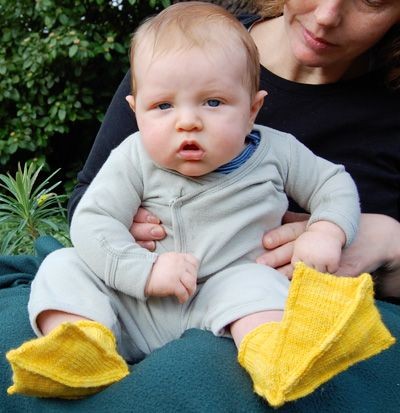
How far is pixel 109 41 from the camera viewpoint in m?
4.36

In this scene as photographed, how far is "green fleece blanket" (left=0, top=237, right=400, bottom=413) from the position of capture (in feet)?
4.37

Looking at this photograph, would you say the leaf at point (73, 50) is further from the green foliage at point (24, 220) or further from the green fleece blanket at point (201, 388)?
the green fleece blanket at point (201, 388)

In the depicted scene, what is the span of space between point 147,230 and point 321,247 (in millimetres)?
391

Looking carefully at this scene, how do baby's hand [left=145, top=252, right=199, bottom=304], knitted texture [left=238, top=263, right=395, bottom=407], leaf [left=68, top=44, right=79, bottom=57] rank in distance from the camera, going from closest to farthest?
1. knitted texture [left=238, top=263, right=395, bottom=407]
2. baby's hand [left=145, top=252, right=199, bottom=304]
3. leaf [left=68, top=44, right=79, bottom=57]

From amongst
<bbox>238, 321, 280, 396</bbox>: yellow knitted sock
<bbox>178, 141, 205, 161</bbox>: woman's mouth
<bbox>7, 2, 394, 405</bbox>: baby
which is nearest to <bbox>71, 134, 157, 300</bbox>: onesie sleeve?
<bbox>7, 2, 394, 405</bbox>: baby

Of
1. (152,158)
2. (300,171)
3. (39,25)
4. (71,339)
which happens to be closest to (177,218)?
(152,158)

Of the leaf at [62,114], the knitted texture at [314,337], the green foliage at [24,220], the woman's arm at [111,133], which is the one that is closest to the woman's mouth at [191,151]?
the knitted texture at [314,337]

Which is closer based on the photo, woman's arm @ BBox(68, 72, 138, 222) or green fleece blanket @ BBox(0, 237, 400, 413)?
green fleece blanket @ BBox(0, 237, 400, 413)

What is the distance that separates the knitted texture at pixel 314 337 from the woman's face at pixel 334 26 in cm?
87

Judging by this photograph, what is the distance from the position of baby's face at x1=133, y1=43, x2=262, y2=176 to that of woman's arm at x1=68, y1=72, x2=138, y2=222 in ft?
2.08

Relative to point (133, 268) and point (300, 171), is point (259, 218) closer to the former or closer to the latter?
point (300, 171)

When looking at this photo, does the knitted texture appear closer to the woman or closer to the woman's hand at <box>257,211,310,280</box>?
the woman's hand at <box>257,211,310,280</box>

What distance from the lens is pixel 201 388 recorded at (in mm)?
1342

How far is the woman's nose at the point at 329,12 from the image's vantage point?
6.19 feet
